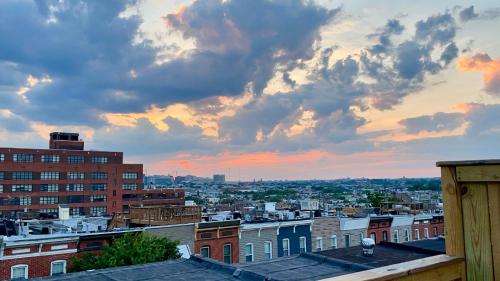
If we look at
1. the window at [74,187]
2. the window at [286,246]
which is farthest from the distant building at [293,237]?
the window at [74,187]

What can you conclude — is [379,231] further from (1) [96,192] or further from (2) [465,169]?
(1) [96,192]

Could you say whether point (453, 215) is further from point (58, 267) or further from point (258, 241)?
point (258, 241)

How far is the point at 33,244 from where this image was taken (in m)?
24.6

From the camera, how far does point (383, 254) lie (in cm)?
2348

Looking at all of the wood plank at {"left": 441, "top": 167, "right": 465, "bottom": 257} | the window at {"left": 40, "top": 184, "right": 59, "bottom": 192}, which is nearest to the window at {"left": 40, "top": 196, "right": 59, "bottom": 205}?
the window at {"left": 40, "top": 184, "right": 59, "bottom": 192}

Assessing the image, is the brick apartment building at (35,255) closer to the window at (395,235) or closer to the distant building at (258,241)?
the distant building at (258,241)

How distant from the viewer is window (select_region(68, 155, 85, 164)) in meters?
109

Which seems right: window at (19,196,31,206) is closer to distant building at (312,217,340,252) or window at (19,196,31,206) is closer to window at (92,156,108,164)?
window at (92,156,108,164)

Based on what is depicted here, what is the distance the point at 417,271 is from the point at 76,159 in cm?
11492

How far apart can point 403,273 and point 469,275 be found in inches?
32.4

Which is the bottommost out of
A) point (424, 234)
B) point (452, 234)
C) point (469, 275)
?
point (424, 234)

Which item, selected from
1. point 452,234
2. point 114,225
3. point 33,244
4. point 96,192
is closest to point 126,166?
point 96,192

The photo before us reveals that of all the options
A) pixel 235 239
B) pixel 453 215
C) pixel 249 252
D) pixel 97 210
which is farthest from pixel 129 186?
pixel 453 215

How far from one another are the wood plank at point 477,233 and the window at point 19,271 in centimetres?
2557
